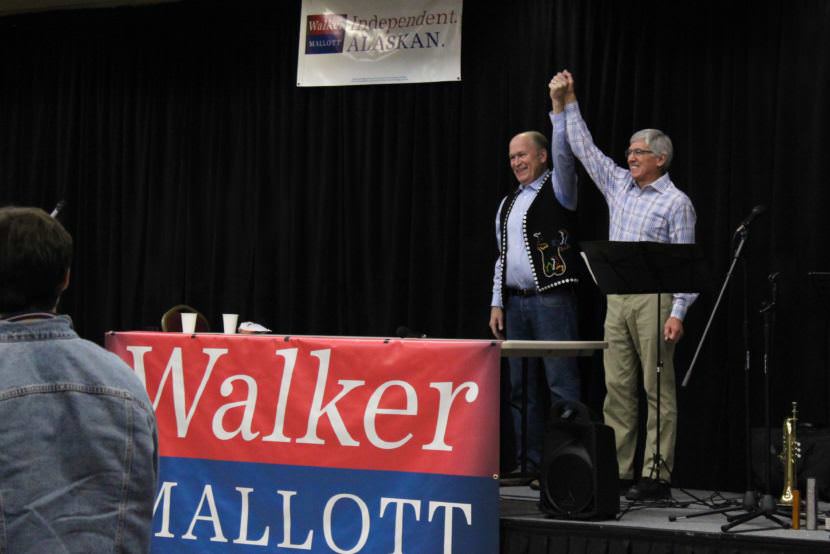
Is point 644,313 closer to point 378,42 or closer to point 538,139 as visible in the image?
point 538,139

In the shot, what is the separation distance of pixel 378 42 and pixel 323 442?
2.89 m

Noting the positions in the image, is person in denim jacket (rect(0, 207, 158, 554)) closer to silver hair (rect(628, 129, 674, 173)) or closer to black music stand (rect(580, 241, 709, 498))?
black music stand (rect(580, 241, 709, 498))

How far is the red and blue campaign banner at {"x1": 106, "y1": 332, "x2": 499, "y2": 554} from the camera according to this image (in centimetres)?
337

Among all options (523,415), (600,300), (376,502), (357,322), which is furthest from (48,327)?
(357,322)

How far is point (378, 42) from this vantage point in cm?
573

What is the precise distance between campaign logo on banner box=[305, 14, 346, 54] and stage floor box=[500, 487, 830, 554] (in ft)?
9.91

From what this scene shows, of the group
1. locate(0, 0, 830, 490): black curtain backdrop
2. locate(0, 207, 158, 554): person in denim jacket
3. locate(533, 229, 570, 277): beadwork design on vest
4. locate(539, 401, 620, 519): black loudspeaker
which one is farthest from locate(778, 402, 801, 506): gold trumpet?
locate(0, 207, 158, 554): person in denim jacket

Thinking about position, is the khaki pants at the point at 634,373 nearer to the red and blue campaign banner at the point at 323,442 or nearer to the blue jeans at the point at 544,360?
the blue jeans at the point at 544,360

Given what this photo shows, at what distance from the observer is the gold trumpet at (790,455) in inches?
162

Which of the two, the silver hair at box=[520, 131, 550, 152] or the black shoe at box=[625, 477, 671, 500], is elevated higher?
the silver hair at box=[520, 131, 550, 152]

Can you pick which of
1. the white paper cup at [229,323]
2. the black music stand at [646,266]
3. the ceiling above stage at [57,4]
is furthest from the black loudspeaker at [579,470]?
the ceiling above stage at [57,4]

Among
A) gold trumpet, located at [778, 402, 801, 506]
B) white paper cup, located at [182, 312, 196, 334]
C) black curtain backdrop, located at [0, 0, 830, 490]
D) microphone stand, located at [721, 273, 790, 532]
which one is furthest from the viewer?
black curtain backdrop, located at [0, 0, 830, 490]

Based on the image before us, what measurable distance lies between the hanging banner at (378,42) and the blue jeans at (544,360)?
1441 millimetres

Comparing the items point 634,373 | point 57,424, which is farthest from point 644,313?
point 57,424
